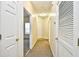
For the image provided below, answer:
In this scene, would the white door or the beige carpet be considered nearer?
the white door

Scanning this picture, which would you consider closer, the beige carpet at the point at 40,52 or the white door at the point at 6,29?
the white door at the point at 6,29

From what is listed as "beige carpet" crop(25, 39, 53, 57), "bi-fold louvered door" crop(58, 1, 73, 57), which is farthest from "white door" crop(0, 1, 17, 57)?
"beige carpet" crop(25, 39, 53, 57)

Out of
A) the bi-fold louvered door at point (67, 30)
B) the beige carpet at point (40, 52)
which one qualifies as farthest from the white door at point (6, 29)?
the beige carpet at point (40, 52)

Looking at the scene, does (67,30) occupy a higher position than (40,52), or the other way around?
(67,30)

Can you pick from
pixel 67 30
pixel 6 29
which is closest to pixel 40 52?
pixel 67 30

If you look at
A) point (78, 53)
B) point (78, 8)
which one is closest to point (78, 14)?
point (78, 8)

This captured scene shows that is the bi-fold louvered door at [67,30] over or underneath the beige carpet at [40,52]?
over

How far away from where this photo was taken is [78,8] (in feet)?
2.96

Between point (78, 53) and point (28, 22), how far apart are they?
11.0 ft

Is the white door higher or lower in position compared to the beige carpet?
higher

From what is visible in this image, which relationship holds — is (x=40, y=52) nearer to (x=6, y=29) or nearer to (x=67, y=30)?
(x=67, y=30)

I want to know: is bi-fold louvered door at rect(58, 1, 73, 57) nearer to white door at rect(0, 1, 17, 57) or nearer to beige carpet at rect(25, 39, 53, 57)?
white door at rect(0, 1, 17, 57)

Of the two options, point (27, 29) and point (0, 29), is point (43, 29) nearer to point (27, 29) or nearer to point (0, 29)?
point (27, 29)

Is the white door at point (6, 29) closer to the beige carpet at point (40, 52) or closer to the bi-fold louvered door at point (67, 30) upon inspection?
the bi-fold louvered door at point (67, 30)
